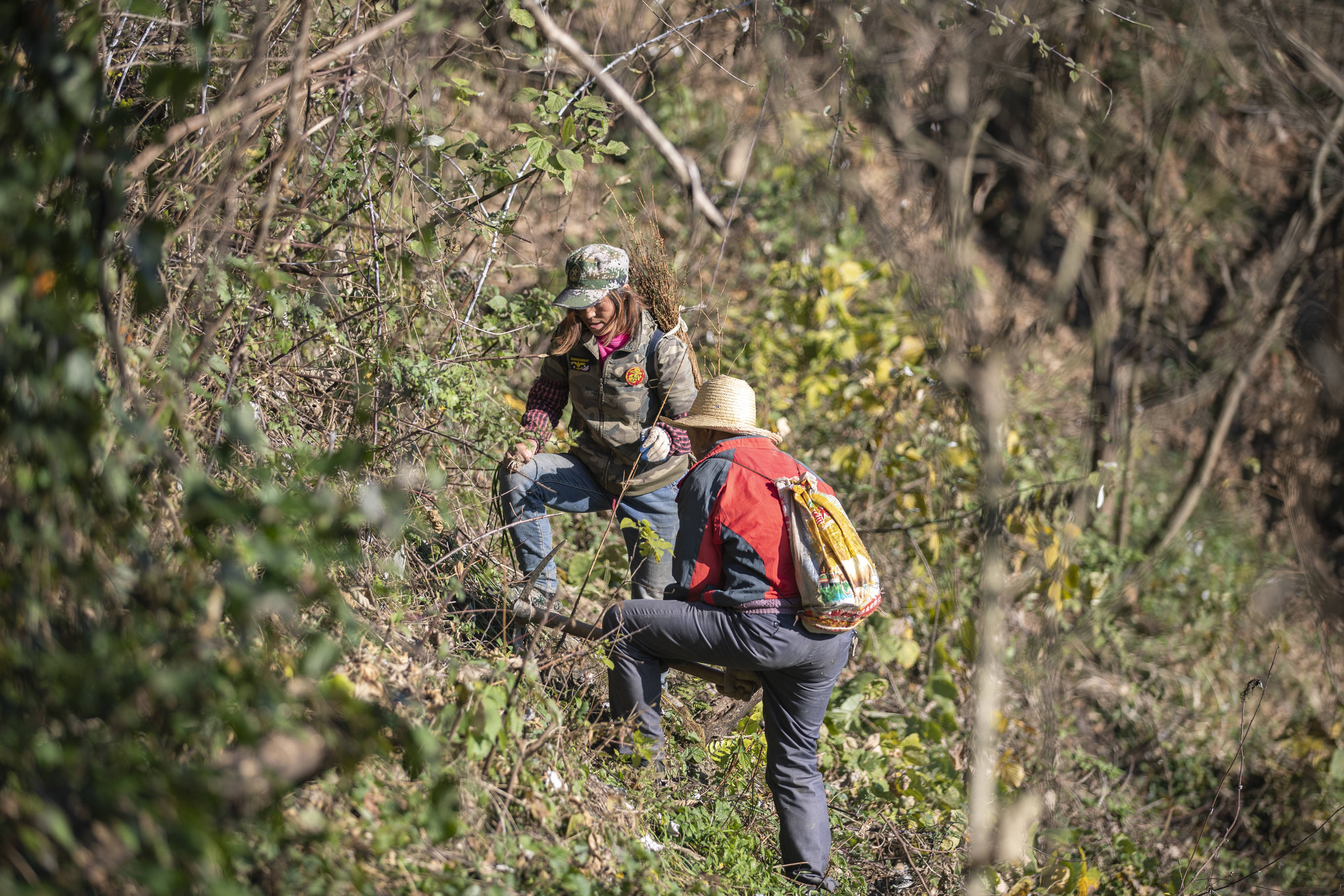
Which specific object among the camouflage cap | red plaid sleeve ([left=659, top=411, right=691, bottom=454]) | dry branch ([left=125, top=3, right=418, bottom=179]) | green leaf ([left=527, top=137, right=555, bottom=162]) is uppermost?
dry branch ([left=125, top=3, right=418, bottom=179])

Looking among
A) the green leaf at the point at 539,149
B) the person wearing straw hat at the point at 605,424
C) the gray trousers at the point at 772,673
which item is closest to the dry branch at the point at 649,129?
the green leaf at the point at 539,149

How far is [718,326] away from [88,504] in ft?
12.2

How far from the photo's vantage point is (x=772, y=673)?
11.8 feet

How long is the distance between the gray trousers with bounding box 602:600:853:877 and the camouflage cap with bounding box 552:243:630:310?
3.91ft

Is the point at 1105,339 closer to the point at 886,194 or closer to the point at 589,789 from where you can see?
the point at 886,194

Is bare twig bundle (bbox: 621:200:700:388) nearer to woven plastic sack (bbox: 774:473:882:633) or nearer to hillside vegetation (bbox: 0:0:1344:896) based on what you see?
hillside vegetation (bbox: 0:0:1344:896)

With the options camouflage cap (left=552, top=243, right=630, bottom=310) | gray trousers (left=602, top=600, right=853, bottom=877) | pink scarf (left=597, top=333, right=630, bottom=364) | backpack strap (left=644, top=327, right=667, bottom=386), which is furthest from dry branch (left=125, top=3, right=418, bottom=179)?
gray trousers (left=602, top=600, right=853, bottom=877)

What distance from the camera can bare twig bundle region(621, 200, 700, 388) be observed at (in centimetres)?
422

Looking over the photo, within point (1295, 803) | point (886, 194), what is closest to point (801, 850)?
point (1295, 803)

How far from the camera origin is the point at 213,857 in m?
1.65

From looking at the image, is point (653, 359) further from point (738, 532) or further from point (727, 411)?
point (738, 532)

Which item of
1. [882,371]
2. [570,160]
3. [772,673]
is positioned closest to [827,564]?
[772,673]

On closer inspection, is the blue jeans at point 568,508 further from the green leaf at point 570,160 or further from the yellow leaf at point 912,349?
the yellow leaf at point 912,349

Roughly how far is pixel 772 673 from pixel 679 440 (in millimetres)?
1080
